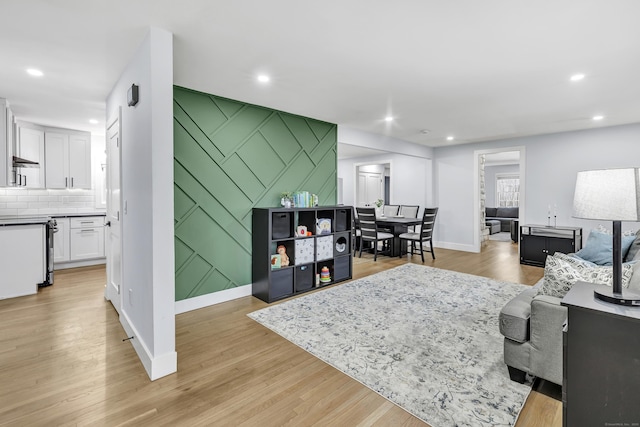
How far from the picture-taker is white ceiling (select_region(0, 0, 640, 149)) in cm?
193

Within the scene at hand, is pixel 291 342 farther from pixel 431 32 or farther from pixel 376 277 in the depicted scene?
pixel 431 32

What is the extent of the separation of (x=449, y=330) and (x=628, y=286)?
4.54 feet

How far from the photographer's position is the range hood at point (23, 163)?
14.0ft

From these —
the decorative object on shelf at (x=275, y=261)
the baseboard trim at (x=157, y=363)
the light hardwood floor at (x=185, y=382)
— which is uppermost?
the decorative object on shelf at (x=275, y=261)

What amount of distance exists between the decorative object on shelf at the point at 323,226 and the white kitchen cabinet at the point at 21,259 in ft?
11.8

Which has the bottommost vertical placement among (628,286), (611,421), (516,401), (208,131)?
(516,401)

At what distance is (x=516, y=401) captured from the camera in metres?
1.85

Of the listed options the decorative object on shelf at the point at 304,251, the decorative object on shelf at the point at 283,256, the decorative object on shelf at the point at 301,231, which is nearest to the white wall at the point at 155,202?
the decorative object on shelf at the point at 283,256

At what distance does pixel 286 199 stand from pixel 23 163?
390 centimetres

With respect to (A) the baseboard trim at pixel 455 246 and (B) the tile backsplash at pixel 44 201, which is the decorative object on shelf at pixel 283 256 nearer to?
(B) the tile backsplash at pixel 44 201

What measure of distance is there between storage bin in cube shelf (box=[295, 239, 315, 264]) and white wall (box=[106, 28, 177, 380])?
75.2 inches

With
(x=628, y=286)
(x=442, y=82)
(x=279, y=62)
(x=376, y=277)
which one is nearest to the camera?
(x=628, y=286)

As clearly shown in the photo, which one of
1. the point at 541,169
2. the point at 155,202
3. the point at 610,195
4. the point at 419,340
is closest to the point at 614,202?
the point at 610,195

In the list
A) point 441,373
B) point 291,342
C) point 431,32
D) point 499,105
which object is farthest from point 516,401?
point 499,105
